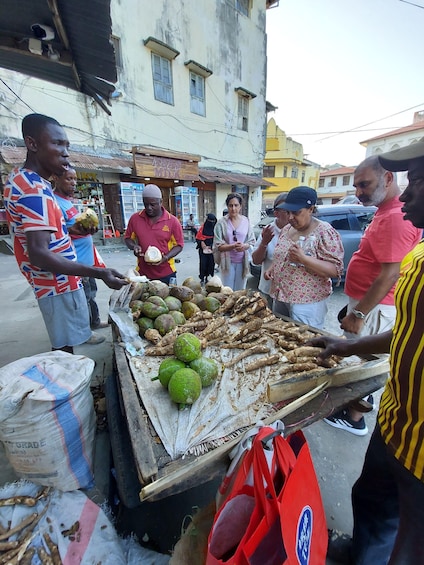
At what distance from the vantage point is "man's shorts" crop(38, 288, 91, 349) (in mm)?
1938

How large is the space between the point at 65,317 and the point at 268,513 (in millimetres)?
1795

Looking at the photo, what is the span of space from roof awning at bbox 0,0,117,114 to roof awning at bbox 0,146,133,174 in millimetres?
5442

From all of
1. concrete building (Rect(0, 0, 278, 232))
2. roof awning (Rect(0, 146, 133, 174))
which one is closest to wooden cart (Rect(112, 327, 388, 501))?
roof awning (Rect(0, 146, 133, 174))

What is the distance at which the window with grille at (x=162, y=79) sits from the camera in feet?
34.9

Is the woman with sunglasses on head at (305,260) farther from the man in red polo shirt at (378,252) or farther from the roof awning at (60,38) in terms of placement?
the roof awning at (60,38)

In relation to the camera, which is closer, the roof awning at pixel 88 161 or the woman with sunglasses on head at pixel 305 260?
the woman with sunglasses on head at pixel 305 260

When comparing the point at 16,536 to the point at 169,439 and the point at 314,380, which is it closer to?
the point at 169,439

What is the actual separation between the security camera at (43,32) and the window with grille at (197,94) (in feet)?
38.7

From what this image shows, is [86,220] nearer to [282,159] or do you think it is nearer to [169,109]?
[169,109]

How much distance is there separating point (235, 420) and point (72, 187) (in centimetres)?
290

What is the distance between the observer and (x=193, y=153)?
12.9 metres

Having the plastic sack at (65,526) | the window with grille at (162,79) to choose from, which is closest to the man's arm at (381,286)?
the plastic sack at (65,526)

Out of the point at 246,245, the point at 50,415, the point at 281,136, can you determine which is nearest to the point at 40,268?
the point at 50,415

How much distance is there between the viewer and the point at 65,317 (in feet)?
6.50
